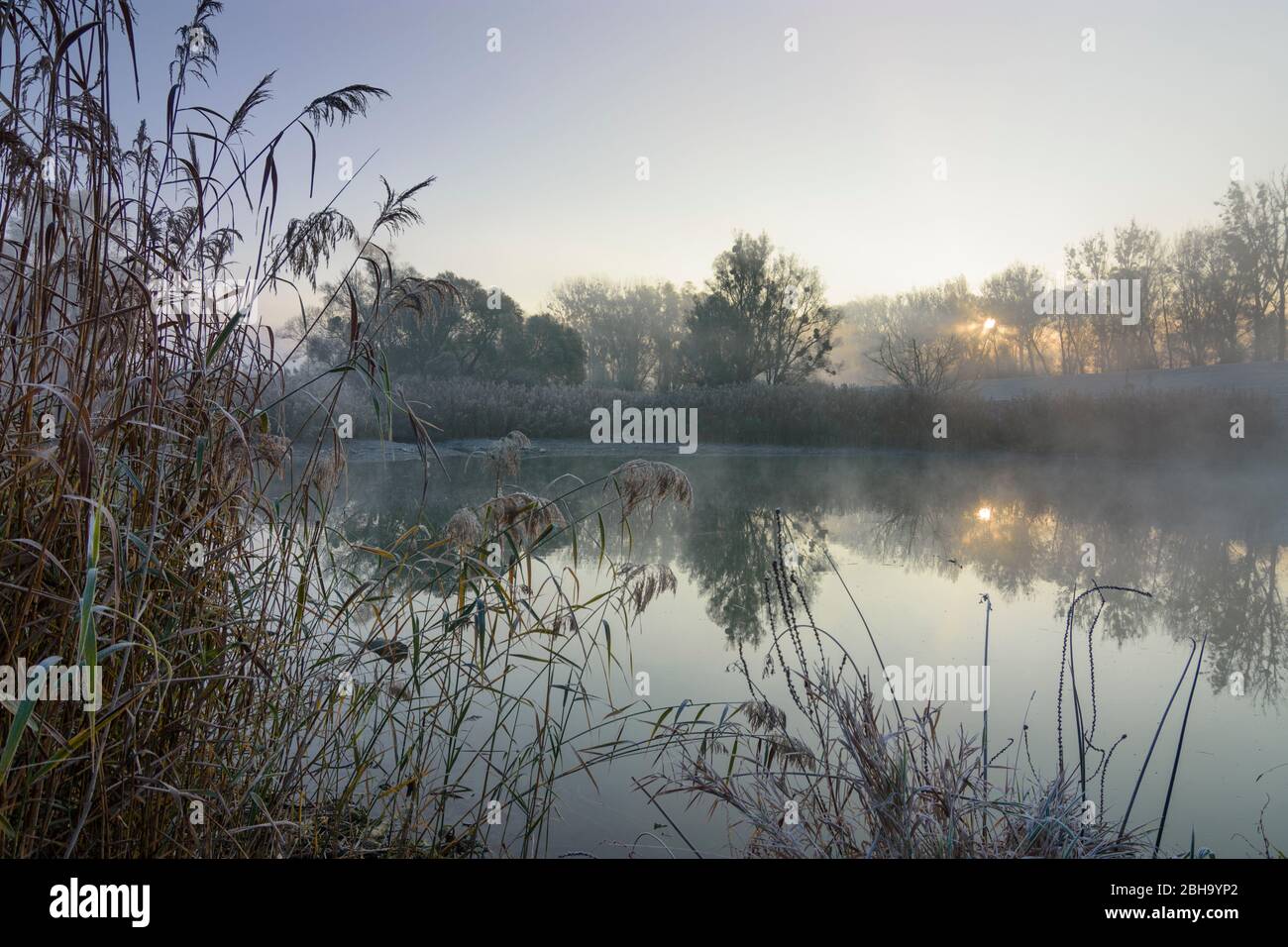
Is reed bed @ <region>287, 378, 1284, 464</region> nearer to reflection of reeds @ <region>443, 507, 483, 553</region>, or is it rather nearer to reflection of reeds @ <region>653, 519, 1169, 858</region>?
reflection of reeds @ <region>443, 507, 483, 553</region>

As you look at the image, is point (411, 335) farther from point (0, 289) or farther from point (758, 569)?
point (0, 289)

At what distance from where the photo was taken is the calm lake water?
1.85 metres

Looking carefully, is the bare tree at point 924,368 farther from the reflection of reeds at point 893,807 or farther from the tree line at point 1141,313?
the reflection of reeds at point 893,807

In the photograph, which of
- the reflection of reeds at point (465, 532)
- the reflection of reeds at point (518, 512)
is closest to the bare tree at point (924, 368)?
the reflection of reeds at point (518, 512)

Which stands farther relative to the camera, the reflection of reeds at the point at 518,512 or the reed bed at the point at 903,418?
the reed bed at the point at 903,418

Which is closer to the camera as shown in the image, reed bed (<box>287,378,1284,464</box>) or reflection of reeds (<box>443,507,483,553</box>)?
reflection of reeds (<box>443,507,483,553</box>)

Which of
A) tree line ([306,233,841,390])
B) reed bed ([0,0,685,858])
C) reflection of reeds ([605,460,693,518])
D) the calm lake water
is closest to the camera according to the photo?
reed bed ([0,0,685,858])

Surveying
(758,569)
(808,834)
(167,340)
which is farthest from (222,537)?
(758,569)

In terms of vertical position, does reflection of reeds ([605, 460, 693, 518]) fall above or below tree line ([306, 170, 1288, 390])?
below

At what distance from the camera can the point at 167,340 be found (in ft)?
4.66

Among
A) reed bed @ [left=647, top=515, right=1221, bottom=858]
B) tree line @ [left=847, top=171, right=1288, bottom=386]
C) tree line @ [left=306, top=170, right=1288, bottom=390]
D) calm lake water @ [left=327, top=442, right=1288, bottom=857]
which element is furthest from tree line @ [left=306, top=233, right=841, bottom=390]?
reed bed @ [left=647, top=515, right=1221, bottom=858]

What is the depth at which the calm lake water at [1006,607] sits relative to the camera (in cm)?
185

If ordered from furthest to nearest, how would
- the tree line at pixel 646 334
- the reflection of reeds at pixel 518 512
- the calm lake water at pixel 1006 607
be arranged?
the tree line at pixel 646 334, the calm lake water at pixel 1006 607, the reflection of reeds at pixel 518 512

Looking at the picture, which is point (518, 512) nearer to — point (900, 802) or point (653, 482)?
point (653, 482)
